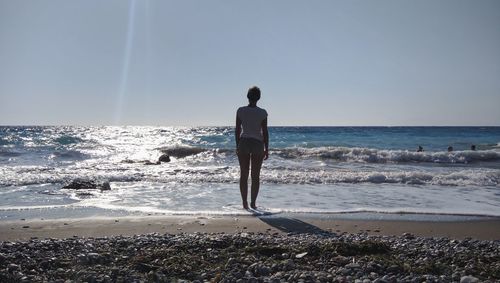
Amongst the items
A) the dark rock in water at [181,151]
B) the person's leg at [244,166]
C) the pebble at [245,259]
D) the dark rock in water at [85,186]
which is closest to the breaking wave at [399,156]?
the dark rock in water at [181,151]

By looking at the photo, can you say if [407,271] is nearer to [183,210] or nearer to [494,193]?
[183,210]

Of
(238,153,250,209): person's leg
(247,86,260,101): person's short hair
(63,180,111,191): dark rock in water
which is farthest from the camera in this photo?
(63,180,111,191): dark rock in water

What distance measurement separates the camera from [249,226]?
5.48 meters

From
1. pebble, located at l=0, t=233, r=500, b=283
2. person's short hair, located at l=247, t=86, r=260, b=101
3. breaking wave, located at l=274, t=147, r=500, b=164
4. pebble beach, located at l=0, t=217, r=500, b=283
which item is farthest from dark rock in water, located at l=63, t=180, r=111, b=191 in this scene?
breaking wave, located at l=274, t=147, r=500, b=164

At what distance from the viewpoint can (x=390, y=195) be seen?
333 inches

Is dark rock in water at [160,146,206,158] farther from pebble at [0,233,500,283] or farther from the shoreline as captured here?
pebble at [0,233,500,283]

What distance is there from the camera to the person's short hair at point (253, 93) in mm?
6363

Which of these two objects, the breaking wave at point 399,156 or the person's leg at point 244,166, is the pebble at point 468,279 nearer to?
the person's leg at point 244,166

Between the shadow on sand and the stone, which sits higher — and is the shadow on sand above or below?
below

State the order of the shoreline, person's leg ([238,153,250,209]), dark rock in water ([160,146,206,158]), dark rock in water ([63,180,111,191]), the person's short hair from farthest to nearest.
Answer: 1. dark rock in water ([160,146,206,158])
2. dark rock in water ([63,180,111,191])
3. person's leg ([238,153,250,209])
4. the person's short hair
5. the shoreline

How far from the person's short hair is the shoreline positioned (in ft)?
5.69

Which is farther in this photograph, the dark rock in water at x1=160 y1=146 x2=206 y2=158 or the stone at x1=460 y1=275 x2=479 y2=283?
the dark rock in water at x1=160 y1=146 x2=206 y2=158

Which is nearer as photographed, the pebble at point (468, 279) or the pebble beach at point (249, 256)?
the pebble at point (468, 279)

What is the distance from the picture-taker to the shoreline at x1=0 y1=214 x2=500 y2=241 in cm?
507
